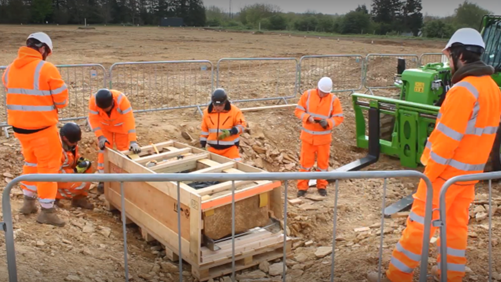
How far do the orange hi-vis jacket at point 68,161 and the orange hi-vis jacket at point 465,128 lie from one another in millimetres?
4527

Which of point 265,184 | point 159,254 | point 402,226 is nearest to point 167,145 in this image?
point 159,254

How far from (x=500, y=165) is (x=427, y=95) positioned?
5.22ft

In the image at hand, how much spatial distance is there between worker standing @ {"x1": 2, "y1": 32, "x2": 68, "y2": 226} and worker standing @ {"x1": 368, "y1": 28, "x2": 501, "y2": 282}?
389 cm

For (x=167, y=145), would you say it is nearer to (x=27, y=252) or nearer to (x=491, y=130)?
(x=27, y=252)

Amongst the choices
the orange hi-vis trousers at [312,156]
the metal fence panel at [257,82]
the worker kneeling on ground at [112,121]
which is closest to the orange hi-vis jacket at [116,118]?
the worker kneeling on ground at [112,121]

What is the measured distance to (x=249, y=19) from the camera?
200ft

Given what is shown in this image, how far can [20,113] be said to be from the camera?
5.47m

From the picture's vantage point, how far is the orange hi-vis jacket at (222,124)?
7055mm

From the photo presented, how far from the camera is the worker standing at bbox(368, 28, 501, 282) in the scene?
13.2 feet

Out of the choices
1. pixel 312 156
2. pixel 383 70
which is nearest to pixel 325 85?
pixel 312 156

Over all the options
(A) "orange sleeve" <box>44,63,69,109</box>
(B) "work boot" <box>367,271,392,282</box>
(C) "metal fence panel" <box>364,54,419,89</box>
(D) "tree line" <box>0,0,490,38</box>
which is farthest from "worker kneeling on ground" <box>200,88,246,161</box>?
(D) "tree line" <box>0,0,490,38</box>

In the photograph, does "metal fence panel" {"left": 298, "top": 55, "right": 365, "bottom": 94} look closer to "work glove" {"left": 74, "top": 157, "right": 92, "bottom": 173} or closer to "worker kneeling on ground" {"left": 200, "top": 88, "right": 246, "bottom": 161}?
"worker kneeling on ground" {"left": 200, "top": 88, "right": 246, "bottom": 161}

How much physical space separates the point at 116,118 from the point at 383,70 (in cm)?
1315

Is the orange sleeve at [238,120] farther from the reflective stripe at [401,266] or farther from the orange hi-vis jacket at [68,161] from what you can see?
the reflective stripe at [401,266]
